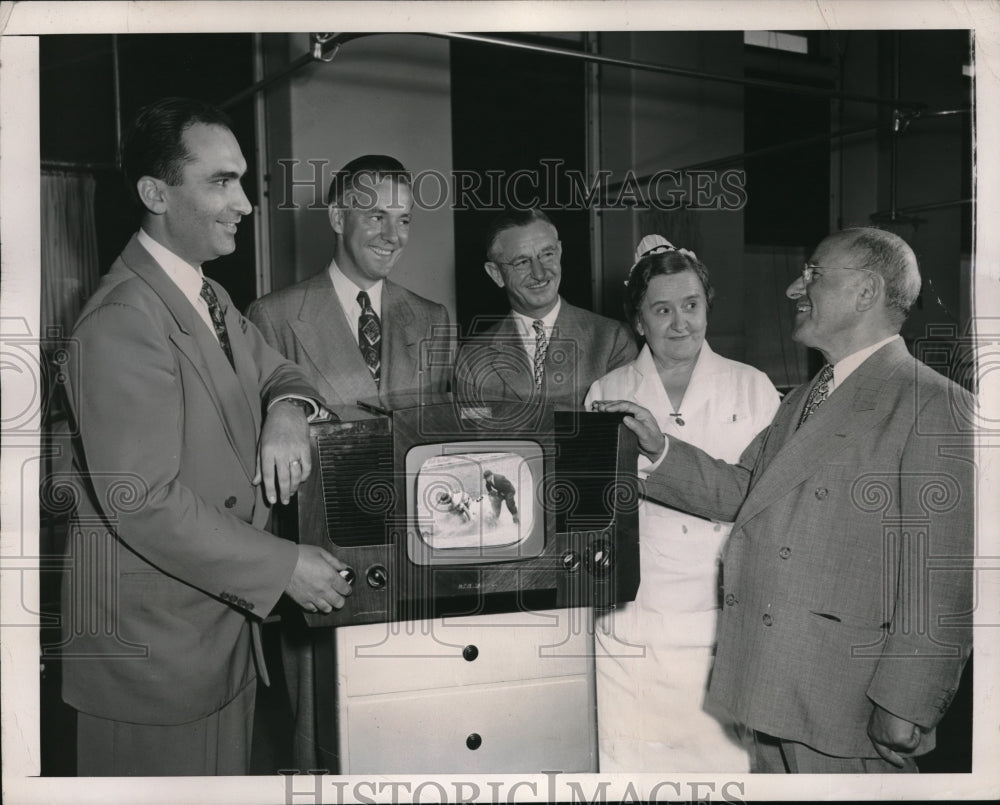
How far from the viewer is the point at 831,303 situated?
179 cm

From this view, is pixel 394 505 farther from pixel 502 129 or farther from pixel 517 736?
pixel 502 129

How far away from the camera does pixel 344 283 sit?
72.4 inches

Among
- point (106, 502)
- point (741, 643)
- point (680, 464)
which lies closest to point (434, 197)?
point (680, 464)

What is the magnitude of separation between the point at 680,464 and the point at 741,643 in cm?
40

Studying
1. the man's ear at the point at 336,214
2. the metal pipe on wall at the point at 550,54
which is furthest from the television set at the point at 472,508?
the metal pipe on wall at the point at 550,54

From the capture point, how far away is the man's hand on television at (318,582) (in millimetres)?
1621

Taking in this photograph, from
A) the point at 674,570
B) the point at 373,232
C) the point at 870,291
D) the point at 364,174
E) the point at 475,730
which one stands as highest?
the point at 364,174

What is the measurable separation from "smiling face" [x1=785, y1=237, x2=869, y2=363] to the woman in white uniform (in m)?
0.15

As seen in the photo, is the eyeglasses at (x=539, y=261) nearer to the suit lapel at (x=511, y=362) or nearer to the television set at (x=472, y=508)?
the suit lapel at (x=511, y=362)

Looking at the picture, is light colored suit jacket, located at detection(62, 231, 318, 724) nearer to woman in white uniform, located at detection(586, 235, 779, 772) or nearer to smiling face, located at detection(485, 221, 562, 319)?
smiling face, located at detection(485, 221, 562, 319)

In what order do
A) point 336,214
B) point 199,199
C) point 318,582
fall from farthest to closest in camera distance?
point 336,214
point 199,199
point 318,582

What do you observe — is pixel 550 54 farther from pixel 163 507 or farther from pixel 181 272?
pixel 163 507

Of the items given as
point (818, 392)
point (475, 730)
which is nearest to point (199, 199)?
point (475, 730)

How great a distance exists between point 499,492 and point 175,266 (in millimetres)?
805
